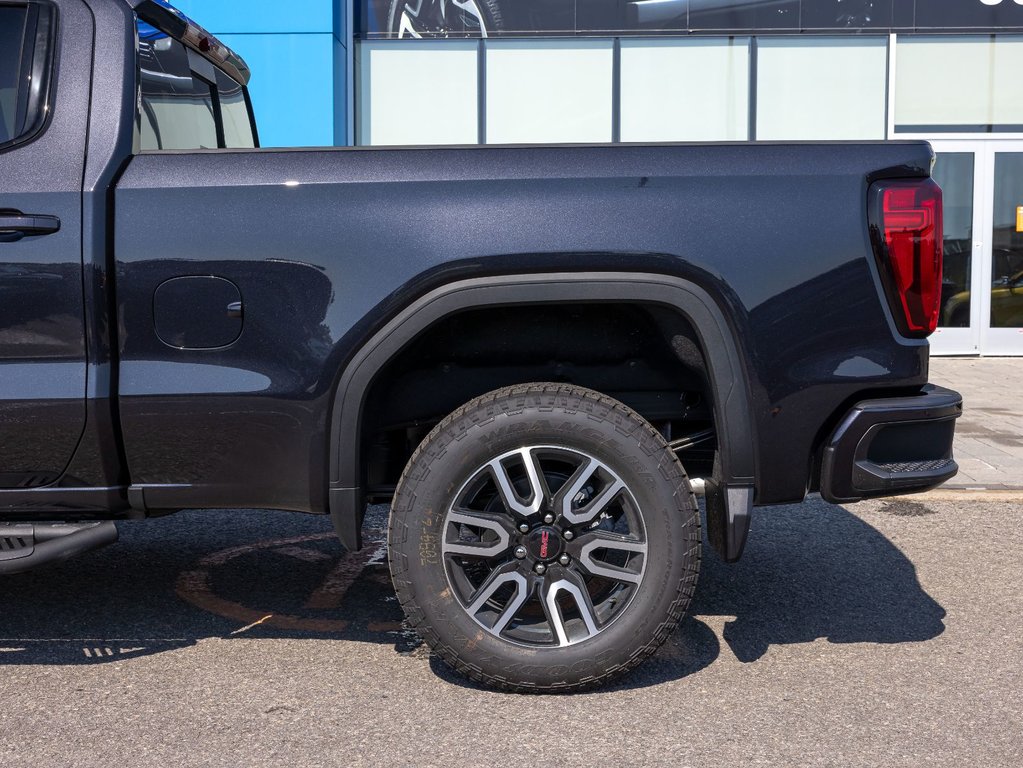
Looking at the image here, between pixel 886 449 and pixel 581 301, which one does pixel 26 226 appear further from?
pixel 886 449

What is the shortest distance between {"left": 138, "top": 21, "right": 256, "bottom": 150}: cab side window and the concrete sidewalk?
4120 millimetres

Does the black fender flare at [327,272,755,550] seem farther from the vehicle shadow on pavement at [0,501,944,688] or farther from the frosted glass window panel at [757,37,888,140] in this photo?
the frosted glass window panel at [757,37,888,140]

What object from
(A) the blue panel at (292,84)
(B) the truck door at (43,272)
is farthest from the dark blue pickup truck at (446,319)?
(A) the blue panel at (292,84)

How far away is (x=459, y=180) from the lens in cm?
289

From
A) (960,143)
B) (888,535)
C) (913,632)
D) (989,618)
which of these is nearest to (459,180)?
(913,632)

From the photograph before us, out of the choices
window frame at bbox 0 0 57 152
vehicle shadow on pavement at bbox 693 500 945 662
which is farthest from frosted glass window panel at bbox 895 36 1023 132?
window frame at bbox 0 0 57 152

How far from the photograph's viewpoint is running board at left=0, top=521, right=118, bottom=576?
2908 millimetres

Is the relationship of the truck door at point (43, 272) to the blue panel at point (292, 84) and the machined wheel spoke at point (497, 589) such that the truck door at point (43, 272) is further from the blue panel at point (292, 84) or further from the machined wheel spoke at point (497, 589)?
the blue panel at point (292, 84)

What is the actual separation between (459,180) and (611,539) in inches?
42.2

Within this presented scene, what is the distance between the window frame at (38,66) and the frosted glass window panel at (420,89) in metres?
9.49

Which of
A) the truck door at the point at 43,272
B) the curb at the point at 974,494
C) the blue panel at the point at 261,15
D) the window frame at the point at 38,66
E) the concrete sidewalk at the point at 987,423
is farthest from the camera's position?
the blue panel at the point at 261,15

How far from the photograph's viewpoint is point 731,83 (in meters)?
12.3

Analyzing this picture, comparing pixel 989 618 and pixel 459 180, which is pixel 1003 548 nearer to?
pixel 989 618

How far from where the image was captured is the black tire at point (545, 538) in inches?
115
